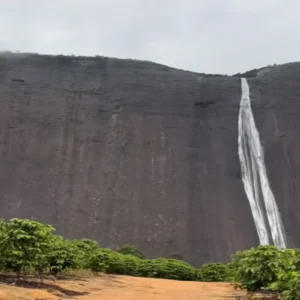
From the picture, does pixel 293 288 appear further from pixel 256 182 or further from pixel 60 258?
pixel 256 182

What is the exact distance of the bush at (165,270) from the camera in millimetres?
17719

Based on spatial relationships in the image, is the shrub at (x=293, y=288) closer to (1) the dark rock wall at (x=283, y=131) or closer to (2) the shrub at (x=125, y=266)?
(2) the shrub at (x=125, y=266)

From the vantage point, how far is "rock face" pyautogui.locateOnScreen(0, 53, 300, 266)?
29.1 m

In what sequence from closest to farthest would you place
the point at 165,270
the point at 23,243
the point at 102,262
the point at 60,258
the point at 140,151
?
1. the point at 23,243
2. the point at 60,258
3. the point at 102,262
4. the point at 165,270
5. the point at 140,151

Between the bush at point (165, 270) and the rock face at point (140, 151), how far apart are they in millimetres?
8669

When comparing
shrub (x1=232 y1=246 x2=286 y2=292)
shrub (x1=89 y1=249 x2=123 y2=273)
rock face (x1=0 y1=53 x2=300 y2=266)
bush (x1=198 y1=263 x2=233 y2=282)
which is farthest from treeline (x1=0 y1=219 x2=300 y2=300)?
rock face (x1=0 y1=53 x2=300 y2=266)

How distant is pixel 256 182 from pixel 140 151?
8425mm

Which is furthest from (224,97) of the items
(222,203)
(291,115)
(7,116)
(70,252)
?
(70,252)

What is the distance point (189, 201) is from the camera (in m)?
31.1

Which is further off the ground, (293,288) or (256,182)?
(256,182)

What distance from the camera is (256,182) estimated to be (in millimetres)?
33062

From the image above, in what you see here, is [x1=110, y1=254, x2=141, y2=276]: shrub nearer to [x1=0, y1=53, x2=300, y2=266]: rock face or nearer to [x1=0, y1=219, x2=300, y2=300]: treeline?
[x1=0, y1=219, x2=300, y2=300]: treeline

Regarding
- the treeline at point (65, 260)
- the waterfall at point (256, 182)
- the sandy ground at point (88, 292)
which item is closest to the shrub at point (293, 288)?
the treeline at point (65, 260)

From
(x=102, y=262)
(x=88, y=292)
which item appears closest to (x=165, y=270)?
(x=102, y=262)
